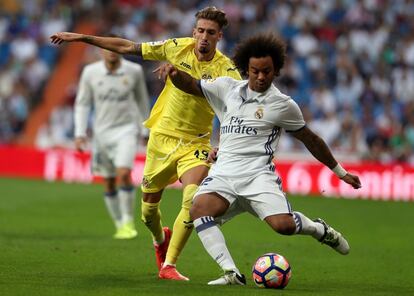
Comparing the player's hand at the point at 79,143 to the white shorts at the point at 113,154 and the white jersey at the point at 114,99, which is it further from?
the white shorts at the point at 113,154

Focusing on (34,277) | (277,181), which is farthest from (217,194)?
(34,277)

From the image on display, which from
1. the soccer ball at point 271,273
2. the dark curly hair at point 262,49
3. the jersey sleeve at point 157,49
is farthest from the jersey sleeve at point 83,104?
the soccer ball at point 271,273

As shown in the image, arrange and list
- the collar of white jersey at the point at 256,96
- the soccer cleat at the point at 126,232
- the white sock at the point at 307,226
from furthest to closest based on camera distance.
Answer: the soccer cleat at the point at 126,232
the collar of white jersey at the point at 256,96
the white sock at the point at 307,226

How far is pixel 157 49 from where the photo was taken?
996 centimetres

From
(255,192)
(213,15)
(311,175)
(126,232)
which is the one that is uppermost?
(213,15)

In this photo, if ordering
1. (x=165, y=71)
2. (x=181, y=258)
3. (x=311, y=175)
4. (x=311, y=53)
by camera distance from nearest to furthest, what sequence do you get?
(x=165, y=71), (x=181, y=258), (x=311, y=175), (x=311, y=53)

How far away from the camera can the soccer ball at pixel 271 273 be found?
8930 millimetres

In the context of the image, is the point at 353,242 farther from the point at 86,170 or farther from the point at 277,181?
the point at 86,170

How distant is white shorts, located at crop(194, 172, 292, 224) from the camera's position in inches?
352

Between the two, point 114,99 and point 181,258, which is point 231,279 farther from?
point 114,99

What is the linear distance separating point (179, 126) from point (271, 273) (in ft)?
6.76

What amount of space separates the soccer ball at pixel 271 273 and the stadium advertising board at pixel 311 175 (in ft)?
40.2

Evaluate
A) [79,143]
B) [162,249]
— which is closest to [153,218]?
[162,249]

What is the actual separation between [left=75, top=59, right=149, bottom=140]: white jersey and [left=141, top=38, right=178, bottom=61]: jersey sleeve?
14.2ft
